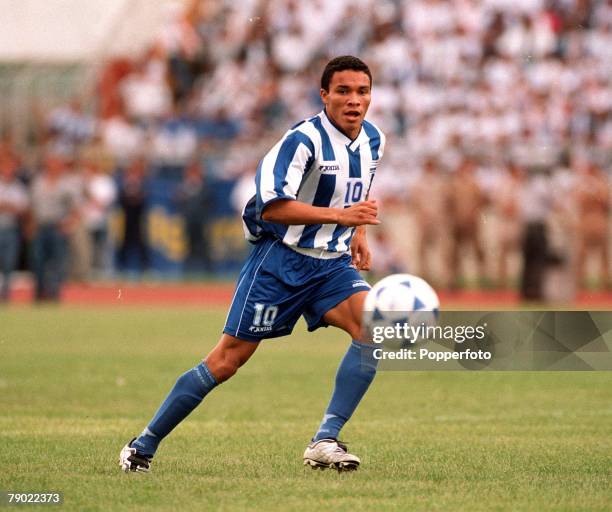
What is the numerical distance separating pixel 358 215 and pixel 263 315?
0.76 metres

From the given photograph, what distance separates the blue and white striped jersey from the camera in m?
6.75

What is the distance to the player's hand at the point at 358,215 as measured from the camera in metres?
6.54

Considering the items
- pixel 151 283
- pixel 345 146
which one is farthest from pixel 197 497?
pixel 151 283

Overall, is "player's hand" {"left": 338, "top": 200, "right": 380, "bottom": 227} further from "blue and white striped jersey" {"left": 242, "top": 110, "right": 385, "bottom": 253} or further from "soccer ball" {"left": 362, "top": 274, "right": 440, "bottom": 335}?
"soccer ball" {"left": 362, "top": 274, "right": 440, "bottom": 335}

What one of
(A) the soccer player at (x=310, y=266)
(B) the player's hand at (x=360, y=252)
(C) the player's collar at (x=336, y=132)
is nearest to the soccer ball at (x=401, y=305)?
(A) the soccer player at (x=310, y=266)

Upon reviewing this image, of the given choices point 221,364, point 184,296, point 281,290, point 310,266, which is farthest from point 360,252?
point 184,296

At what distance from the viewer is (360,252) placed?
7.41 meters

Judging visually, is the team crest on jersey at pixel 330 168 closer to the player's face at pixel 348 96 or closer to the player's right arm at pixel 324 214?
the player's face at pixel 348 96

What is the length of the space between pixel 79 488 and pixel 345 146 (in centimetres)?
220

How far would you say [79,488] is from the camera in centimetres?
634

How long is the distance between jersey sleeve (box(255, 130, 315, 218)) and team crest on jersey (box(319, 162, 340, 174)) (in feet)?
0.23

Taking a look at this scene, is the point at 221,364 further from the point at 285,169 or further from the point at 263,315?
the point at 285,169

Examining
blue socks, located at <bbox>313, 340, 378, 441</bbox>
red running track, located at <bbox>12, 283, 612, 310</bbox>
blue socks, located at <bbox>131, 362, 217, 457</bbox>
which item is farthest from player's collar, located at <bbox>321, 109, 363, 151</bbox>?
red running track, located at <bbox>12, 283, 612, 310</bbox>

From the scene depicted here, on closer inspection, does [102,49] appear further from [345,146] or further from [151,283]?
[345,146]
